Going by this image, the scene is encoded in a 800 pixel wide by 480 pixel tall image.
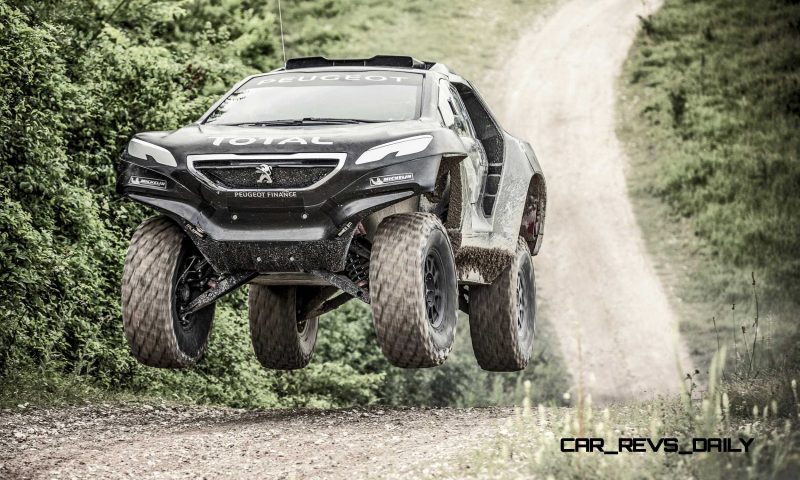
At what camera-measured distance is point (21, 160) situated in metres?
11.0

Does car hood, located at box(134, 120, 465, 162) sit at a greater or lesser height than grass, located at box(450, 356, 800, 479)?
greater

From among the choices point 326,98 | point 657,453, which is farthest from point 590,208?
point 657,453

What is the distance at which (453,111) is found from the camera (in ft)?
29.3

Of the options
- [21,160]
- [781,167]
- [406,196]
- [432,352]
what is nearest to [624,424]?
[432,352]

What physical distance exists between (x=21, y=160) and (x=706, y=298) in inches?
545

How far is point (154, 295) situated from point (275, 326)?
2.46 metres

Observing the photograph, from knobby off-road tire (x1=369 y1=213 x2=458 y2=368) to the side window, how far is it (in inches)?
43.7

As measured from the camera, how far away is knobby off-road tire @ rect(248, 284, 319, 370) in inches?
397

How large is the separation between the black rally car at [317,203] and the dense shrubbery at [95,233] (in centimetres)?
274

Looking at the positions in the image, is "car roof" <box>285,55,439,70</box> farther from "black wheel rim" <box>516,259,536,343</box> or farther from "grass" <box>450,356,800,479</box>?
"grass" <box>450,356,800,479</box>

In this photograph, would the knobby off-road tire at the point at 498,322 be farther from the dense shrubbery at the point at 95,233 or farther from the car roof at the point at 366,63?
the dense shrubbery at the point at 95,233

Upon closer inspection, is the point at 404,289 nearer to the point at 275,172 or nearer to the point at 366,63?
the point at 275,172

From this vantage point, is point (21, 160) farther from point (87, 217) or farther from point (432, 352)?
point (432, 352)

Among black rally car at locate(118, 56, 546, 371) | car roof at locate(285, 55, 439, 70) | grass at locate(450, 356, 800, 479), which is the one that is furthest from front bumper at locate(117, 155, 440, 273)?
car roof at locate(285, 55, 439, 70)
